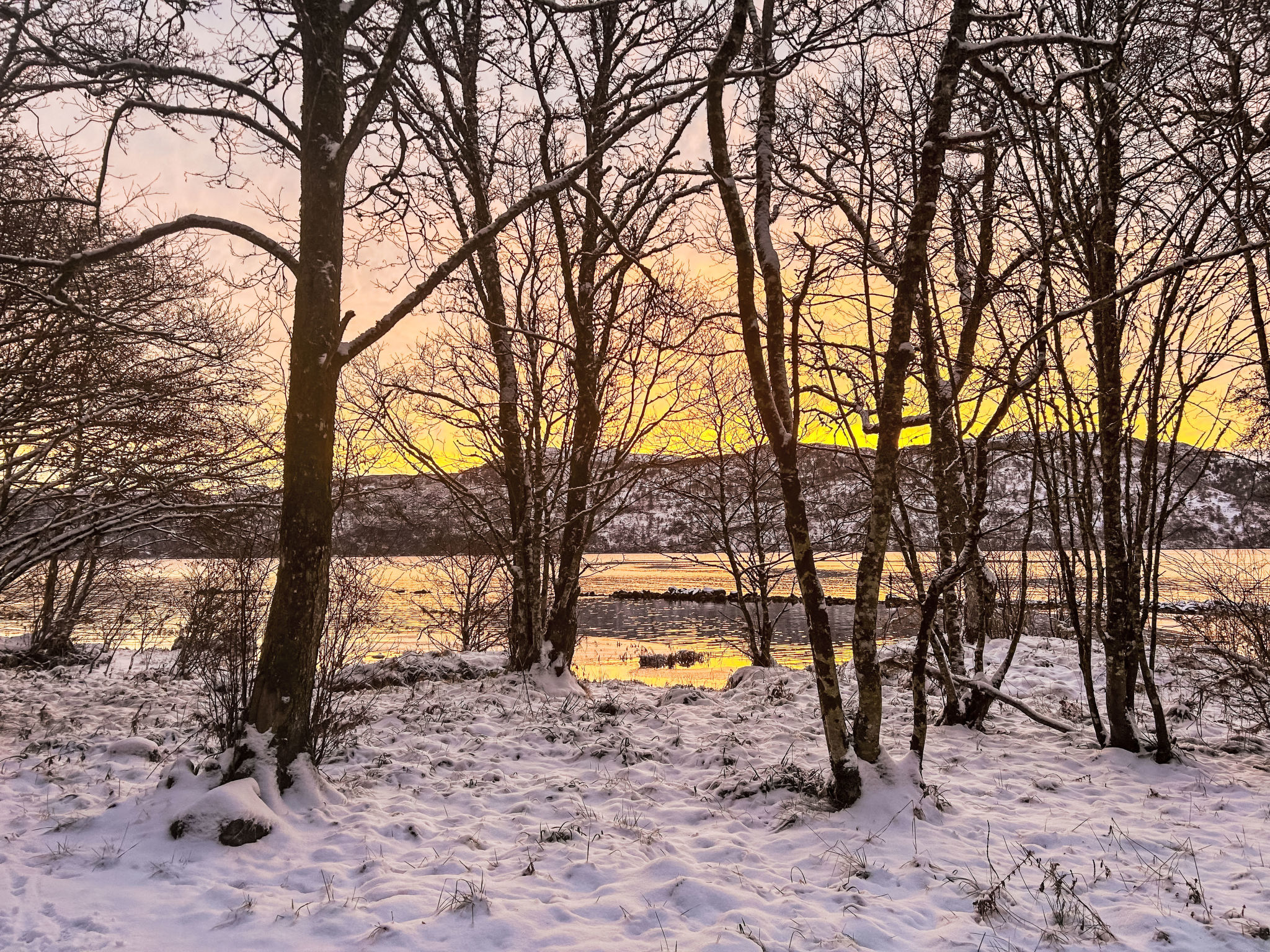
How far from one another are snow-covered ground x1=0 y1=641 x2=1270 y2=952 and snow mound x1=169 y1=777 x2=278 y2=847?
2 cm

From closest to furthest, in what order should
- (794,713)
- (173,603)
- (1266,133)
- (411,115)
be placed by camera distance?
(1266,133), (794,713), (411,115), (173,603)

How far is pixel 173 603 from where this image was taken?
1448cm

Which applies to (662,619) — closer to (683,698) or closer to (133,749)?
(683,698)

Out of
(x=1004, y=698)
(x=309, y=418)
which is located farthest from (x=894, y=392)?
(x=309, y=418)

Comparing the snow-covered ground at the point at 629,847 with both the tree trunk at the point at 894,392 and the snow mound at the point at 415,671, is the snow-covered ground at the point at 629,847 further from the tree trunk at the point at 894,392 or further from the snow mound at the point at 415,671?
the snow mound at the point at 415,671

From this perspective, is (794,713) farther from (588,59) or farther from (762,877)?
(588,59)

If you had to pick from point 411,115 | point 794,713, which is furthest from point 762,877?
point 411,115

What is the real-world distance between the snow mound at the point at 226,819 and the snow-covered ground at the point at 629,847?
2cm

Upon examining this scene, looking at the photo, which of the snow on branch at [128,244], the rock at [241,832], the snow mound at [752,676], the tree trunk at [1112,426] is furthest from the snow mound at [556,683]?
the snow on branch at [128,244]

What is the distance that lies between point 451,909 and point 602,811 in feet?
5.30

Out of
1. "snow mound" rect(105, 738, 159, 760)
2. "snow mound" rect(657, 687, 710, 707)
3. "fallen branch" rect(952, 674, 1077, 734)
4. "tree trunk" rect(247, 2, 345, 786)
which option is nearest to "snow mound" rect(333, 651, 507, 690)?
"snow mound" rect(657, 687, 710, 707)

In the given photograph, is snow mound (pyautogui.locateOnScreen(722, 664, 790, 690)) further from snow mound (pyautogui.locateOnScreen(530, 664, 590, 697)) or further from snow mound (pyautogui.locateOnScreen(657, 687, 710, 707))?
snow mound (pyautogui.locateOnScreen(530, 664, 590, 697))

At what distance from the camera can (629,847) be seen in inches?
163

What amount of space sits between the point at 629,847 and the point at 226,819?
8.03ft
